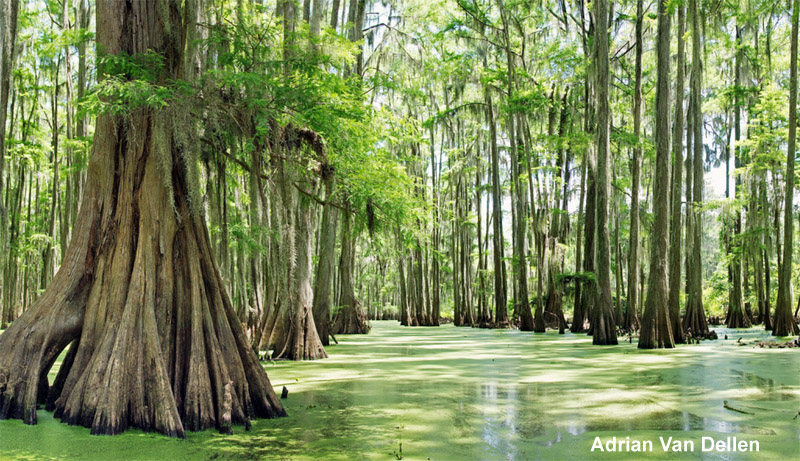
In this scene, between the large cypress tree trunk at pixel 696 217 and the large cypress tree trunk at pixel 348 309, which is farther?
the large cypress tree trunk at pixel 348 309

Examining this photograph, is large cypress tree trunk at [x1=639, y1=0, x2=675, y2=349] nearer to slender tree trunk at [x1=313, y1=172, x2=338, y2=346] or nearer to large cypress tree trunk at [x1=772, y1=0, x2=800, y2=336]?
large cypress tree trunk at [x1=772, y1=0, x2=800, y2=336]

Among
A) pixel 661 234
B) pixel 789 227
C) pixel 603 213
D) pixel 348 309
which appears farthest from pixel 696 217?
pixel 348 309

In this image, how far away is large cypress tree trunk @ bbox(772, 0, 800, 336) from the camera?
42.9ft

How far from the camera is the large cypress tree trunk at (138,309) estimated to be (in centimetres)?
482

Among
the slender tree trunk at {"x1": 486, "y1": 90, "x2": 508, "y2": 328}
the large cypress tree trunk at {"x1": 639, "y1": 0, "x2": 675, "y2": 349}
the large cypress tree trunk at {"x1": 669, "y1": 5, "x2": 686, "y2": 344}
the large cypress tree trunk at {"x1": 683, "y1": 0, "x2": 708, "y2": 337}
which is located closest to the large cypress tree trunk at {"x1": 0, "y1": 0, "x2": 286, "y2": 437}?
the large cypress tree trunk at {"x1": 639, "y1": 0, "x2": 675, "y2": 349}

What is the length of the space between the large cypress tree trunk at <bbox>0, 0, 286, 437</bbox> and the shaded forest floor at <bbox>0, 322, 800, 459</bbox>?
226 millimetres

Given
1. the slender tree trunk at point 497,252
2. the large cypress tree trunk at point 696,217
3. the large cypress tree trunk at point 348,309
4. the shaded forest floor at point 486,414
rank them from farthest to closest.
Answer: the slender tree trunk at point 497,252 → the large cypress tree trunk at point 348,309 → the large cypress tree trunk at point 696,217 → the shaded forest floor at point 486,414

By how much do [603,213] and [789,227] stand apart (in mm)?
4059

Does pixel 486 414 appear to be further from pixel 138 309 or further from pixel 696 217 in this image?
pixel 696 217

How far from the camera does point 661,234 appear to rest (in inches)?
489

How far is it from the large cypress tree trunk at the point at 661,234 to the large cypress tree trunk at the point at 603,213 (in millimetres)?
1331

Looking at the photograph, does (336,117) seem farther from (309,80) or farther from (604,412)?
(604,412)

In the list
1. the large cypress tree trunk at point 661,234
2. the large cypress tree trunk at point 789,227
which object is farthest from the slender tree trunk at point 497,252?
the large cypress tree trunk at point 661,234

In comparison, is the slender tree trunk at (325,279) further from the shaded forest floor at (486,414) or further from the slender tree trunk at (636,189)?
the slender tree trunk at (636,189)
